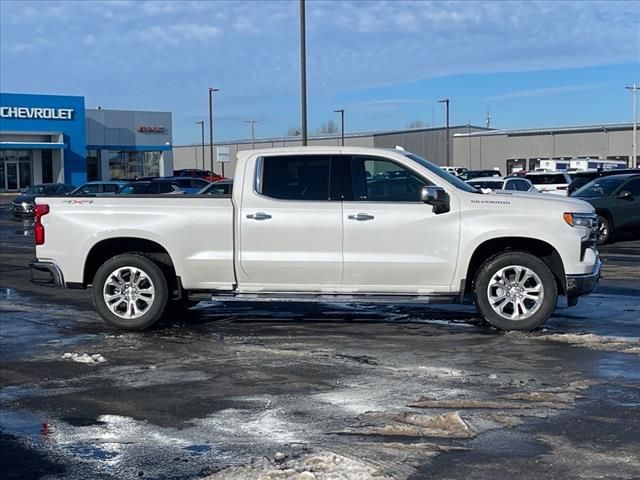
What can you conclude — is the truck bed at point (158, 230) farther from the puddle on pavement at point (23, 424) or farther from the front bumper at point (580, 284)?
the front bumper at point (580, 284)

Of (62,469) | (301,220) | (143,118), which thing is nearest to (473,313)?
(301,220)

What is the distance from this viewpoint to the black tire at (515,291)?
9234mm

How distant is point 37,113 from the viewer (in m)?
59.2

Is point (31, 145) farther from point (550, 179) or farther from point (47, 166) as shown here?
point (550, 179)

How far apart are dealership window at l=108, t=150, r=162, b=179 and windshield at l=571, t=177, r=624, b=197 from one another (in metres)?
50.1

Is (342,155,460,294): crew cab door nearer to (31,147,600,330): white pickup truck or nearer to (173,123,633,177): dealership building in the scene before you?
(31,147,600,330): white pickup truck

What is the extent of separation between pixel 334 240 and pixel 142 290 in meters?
2.28

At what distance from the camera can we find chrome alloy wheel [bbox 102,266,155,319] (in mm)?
9766

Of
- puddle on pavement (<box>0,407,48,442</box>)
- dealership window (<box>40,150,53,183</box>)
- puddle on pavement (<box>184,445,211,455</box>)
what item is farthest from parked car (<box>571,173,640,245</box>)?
dealership window (<box>40,150,53,183</box>)

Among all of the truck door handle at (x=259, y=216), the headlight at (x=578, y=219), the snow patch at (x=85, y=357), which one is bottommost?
the snow patch at (x=85, y=357)

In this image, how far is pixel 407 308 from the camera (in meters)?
11.1

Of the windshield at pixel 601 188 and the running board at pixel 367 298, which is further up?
the windshield at pixel 601 188

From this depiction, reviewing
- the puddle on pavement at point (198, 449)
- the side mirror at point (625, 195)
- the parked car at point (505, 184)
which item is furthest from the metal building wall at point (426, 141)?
the puddle on pavement at point (198, 449)

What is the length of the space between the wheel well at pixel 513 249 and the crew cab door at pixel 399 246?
0.32 metres
